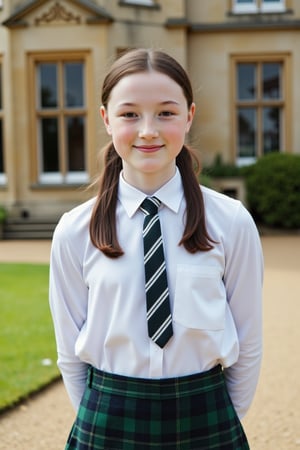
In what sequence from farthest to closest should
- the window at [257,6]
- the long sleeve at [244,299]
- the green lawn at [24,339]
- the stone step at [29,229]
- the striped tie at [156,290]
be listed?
the window at [257,6]
the stone step at [29,229]
the green lawn at [24,339]
the long sleeve at [244,299]
the striped tie at [156,290]

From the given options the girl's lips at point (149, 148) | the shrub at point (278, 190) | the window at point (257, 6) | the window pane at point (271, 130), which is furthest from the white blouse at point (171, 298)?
the window at point (257, 6)

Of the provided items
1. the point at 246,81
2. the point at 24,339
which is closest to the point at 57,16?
the point at 246,81

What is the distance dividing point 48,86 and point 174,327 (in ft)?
41.8

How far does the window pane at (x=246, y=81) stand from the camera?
48.5 ft

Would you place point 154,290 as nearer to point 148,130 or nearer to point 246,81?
Answer: point 148,130

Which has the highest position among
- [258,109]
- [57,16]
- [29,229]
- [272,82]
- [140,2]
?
[140,2]

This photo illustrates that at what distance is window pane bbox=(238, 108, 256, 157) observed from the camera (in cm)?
1481

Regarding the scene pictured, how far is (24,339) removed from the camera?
4844mm

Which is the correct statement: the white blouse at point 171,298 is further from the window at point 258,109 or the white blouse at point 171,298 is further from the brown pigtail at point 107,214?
the window at point 258,109

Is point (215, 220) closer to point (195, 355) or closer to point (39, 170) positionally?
point (195, 355)

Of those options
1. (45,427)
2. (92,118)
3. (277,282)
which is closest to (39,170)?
(92,118)

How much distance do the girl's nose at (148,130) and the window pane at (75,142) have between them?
12291mm

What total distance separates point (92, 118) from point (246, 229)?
12.0 metres

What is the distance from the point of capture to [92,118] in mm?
13289
